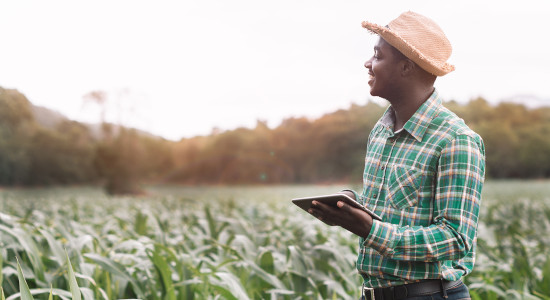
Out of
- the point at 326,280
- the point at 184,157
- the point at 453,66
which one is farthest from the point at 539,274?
the point at 184,157

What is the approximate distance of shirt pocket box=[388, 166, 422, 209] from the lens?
1.58 m

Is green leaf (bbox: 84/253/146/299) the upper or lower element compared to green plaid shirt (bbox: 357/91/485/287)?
lower

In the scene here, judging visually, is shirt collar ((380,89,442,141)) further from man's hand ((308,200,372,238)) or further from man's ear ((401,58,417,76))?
man's hand ((308,200,372,238))

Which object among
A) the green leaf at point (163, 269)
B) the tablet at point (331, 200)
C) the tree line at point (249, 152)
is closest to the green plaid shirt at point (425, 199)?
the tablet at point (331, 200)

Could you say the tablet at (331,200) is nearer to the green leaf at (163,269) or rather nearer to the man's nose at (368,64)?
the man's nose at (368,64)

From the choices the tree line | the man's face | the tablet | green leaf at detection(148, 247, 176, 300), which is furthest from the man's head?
the tree line

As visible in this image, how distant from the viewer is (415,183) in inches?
62.1

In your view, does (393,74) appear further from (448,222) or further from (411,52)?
(448,222)

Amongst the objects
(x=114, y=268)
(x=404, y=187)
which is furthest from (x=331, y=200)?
(x=114, y=268)

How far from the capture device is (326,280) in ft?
9.80

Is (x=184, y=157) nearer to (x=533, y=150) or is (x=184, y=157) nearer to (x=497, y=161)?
(x=497, y=161)

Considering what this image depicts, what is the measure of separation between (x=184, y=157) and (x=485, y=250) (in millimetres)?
48419

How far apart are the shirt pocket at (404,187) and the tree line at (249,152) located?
23638 millimetres

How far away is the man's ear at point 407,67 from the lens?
1655mm
